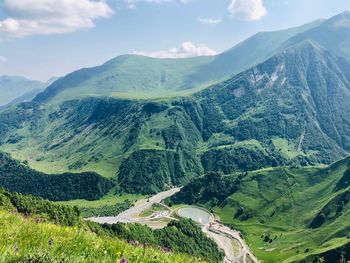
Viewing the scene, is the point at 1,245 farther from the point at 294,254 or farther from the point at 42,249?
the point at 294,254

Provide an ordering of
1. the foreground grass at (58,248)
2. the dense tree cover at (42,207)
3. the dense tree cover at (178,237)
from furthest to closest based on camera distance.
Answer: the dense tree cover at (178,237)
the dense tree cover at (42,207)
the foreground grass at (58,248)

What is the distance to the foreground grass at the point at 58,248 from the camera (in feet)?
22.4

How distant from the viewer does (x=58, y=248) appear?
7859mm

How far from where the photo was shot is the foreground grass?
6816 millimetres

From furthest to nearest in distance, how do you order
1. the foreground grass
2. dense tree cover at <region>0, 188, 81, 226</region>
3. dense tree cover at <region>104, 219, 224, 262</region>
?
1. dense tree cover at <region>104, 219, 224, 262</region>
2. dense tree cover at <region>0, 188, 81, 226</region>
3. the foreground grass

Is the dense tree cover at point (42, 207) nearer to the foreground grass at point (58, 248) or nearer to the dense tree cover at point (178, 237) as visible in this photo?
the dense tree cover at point (178, 237)

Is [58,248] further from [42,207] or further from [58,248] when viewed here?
[42,207]

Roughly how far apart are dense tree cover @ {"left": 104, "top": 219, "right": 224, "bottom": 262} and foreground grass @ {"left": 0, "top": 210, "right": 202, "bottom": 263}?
110m

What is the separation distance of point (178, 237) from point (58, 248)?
156 metres

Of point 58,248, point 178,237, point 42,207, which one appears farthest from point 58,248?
point 178,237

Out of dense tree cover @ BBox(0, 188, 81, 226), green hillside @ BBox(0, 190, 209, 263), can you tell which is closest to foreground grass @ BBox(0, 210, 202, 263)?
green hillside @ BBox(0, 190, 209, 263)

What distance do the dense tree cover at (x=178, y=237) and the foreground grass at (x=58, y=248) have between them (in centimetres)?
10953

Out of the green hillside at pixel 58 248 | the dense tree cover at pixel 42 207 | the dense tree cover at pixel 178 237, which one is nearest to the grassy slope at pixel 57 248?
the green hillside at pixel 58 248

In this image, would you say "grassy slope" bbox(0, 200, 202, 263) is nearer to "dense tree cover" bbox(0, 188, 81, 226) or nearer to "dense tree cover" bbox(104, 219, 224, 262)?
"dense tree cover" bbox(0, 188, 81, 226)
